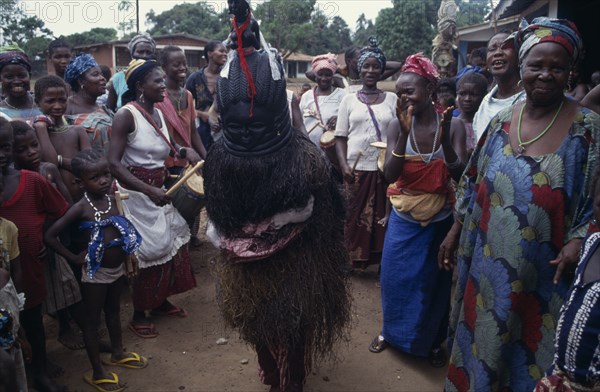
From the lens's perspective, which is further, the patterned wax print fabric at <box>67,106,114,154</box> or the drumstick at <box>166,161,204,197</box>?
the patterned wax print fabric at <box>67,106,114,154</box>

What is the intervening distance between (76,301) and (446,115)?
2.69m

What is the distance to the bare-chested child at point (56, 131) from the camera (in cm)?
349

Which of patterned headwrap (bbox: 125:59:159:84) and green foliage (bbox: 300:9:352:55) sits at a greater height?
green foliage (bbox: 300:9:352:55)

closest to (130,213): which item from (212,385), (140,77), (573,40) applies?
(140,77)

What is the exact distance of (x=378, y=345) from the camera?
367 cm

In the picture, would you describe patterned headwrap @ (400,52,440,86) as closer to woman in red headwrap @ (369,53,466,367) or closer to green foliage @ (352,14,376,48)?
woman in red headwrap @ (369,53,466,367)

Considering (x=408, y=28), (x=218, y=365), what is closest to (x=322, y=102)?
(x=218, y=365)

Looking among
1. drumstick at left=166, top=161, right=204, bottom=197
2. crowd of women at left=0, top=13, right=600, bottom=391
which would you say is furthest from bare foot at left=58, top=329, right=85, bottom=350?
drumstick at left=166, top=161, right=204, bottom=197

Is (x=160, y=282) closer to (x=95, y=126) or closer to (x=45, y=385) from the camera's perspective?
(x=45, y=385)

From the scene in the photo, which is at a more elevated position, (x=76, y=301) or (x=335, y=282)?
(x=335, y=282)

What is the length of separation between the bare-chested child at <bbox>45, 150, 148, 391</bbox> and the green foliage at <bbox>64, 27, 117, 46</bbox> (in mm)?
34123

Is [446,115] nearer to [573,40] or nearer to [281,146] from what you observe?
[573,40]

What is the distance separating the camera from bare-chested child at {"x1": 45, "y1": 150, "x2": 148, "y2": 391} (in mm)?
3059

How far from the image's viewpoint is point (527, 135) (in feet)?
7.55
